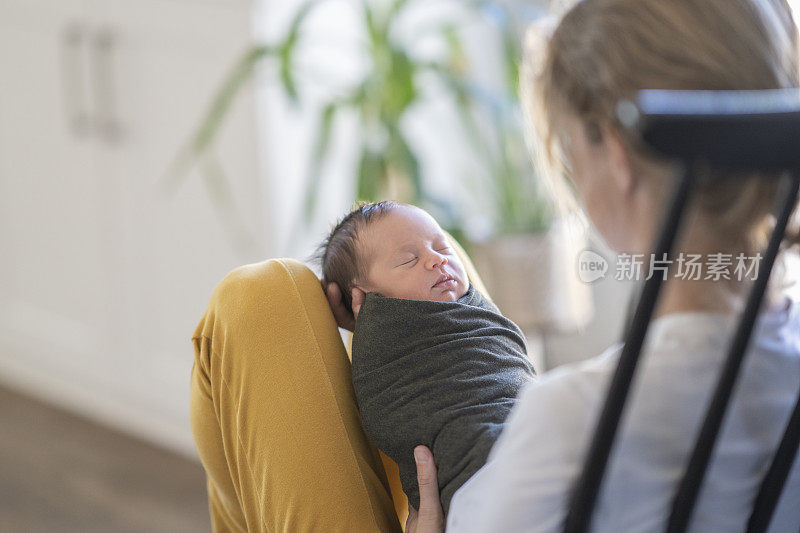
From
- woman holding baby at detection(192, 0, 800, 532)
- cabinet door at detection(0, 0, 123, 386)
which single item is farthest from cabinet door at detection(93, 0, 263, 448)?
woman holding baby at detection(192, 0, 800, 532)

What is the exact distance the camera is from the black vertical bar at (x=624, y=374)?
1.98ft

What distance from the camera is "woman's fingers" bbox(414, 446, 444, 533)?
957mm

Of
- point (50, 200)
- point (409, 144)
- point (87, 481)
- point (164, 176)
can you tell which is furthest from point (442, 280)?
point (50, 200)

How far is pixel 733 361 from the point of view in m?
0.69

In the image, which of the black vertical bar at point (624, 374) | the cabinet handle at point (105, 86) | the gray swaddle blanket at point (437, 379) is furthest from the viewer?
the cabinet handle at point (105, 86)

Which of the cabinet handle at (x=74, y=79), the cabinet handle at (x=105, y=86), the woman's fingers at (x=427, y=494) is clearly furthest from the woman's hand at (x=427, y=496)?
the cabinet handle at (x=74, y=79)

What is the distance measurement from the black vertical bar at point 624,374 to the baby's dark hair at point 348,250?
19.0 inches

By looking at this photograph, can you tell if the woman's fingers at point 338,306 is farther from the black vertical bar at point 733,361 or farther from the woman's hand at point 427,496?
the black vertical bar at point 733,361

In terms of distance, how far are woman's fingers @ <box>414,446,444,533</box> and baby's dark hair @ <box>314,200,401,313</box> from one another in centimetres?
25

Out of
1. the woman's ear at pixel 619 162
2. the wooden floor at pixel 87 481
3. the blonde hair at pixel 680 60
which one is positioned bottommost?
the wooden floor at pixel 87 481

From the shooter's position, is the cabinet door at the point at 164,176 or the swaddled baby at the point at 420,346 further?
the cabinet door at the point at 164,176

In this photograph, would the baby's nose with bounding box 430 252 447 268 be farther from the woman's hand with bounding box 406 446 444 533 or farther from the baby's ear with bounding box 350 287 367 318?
the woman's hand with bounding box 406 446 444 533

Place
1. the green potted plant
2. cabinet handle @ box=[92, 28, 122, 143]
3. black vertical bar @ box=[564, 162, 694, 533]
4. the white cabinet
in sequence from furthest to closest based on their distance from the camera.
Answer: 1. cabinet handle @ box=[92, 28, 122, 143]
2. the white cabinet
3. the green potted plant
4. black vertical bar @ box=[564, 162, 694, 533]

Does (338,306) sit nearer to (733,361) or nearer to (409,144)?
(733,361)
